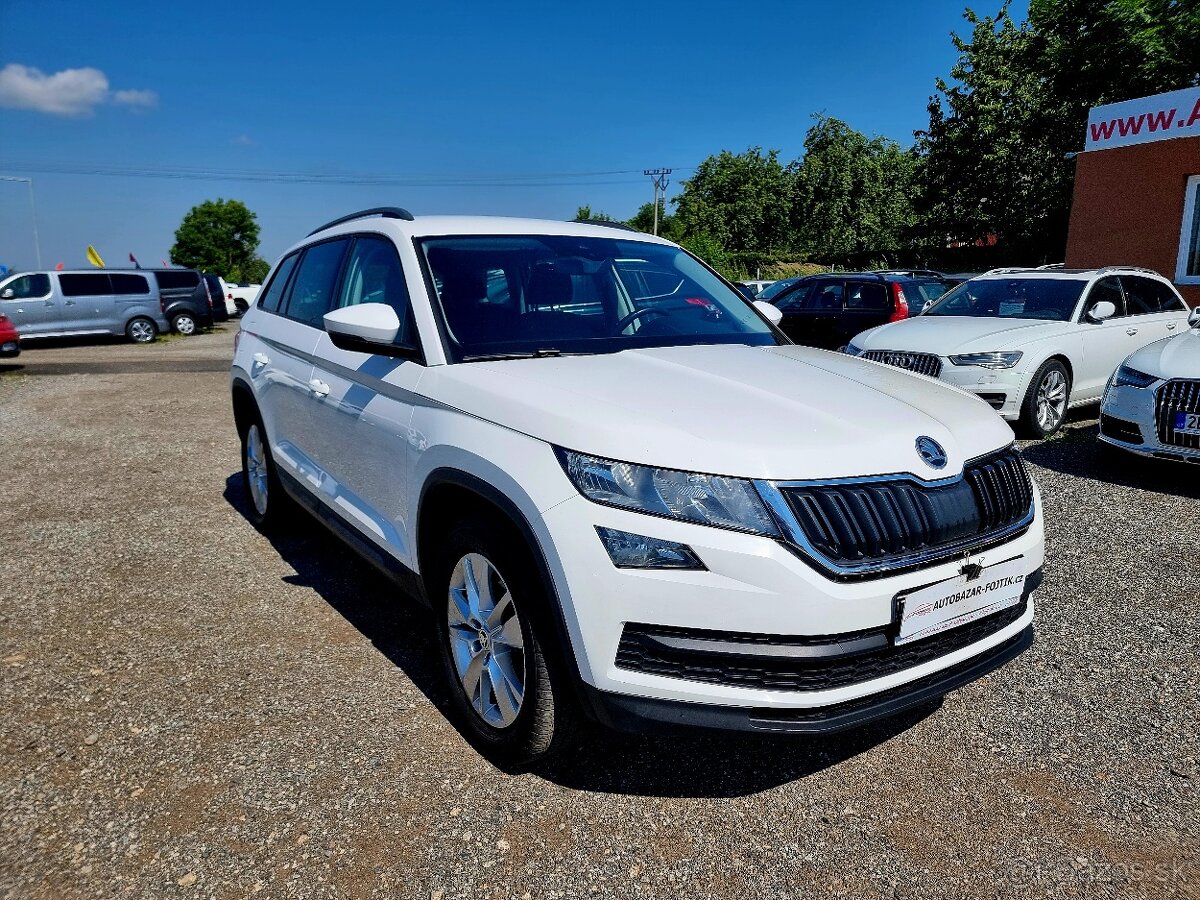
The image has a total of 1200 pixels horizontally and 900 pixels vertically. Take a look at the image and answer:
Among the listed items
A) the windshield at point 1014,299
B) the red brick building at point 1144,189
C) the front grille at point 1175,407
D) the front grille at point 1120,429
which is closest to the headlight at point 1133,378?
the front grille at point 1175,407

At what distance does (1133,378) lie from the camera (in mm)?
6367

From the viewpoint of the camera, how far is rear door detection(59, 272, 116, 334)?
20406mm

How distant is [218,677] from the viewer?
341 centimetres

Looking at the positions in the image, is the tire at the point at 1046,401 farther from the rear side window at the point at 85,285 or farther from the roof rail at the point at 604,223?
the rear side window at the point at 85,285

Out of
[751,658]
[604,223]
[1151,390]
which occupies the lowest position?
[751,658]

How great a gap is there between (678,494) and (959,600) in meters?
0.88

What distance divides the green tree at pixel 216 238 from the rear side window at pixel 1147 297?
302 feet

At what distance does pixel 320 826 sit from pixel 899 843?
1.63 metres

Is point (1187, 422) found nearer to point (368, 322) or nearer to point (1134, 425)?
point (1134, 425)

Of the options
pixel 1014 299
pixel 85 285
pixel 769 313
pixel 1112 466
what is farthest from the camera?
pixel 85 285

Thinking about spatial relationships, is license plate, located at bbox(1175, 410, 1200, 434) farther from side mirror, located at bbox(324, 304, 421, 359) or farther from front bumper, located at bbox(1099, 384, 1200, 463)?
side mirror, located at bbox(324, 304, 421, 359)

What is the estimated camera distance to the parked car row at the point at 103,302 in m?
19.9

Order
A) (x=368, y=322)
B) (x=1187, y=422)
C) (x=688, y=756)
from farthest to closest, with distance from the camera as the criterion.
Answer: (x=1187, y=422) < (x=368, y=322) < (x=688, y=756)

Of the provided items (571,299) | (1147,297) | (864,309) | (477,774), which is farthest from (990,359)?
(477,774)
